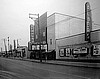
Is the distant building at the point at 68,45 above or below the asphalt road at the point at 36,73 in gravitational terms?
above

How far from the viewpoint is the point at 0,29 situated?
1895mm

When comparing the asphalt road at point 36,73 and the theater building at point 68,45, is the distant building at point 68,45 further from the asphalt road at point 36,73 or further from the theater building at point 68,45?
the asphalt road at point 36,73

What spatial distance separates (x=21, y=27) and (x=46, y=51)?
32.2 feet

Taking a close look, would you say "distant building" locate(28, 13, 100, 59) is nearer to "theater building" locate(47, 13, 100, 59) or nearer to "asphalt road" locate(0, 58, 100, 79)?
"theater building" locate(47, 13, 100, 59)

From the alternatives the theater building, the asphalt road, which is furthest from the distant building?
the asphalt road

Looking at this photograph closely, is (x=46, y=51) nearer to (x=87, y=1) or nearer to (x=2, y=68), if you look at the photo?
(x=2, y=68)

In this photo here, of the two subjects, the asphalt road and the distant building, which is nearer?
the asphalt road

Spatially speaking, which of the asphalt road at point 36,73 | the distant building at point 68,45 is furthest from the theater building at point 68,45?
the asphalt road at point 36,73

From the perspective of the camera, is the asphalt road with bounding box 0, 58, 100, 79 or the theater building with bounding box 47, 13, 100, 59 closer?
the asphalt road with bounding box 0, 58, 100, 79

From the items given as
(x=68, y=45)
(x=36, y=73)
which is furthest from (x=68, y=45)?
(x=36, y=73)

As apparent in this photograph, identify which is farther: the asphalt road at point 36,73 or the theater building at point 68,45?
the theater building at point 68,45

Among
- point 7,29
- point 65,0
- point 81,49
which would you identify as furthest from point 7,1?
point 81,49

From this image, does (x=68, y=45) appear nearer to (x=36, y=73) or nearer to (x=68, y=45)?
(x=68, y=45)

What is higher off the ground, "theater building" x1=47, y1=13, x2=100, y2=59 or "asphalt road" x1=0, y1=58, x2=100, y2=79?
"theater building" x1=47, y1=13, x2=100, y2=59
